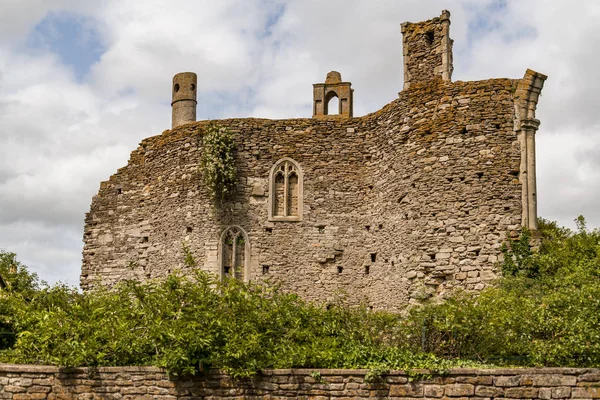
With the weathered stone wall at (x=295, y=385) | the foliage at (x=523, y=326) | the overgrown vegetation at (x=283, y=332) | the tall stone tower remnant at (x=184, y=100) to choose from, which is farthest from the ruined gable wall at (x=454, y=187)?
the tall stone tower remnant at (x=184, y=100)

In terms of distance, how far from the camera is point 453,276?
60.8 ft

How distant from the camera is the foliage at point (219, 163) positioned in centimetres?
2216

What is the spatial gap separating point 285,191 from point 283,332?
936cm

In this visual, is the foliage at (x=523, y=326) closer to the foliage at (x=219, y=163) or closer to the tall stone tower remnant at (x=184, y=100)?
the foliage at (x=219, y=163)

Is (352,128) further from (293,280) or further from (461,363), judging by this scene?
(461,363)

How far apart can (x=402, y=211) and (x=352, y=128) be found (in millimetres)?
3551

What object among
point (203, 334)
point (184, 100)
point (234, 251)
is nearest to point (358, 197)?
point (234, 251)

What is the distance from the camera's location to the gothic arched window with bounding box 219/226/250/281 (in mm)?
22078

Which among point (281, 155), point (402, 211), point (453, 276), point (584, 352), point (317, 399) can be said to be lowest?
point (317, 399)

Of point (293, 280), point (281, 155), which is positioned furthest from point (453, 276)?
point (281, 155)

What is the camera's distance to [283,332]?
13.2m

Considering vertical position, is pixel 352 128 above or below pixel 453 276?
above

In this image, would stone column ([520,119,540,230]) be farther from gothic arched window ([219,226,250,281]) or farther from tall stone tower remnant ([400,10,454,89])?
gothic arched window ([219,226,250,281])

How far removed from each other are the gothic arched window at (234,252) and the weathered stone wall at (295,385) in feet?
31.5
